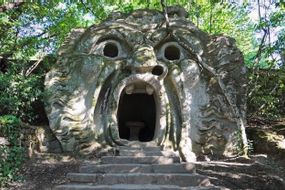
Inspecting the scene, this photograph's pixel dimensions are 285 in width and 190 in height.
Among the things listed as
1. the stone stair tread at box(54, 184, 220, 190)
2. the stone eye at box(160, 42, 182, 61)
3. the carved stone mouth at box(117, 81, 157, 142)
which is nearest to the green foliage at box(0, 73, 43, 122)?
the carved stone mouth at box(117, 81, 157, 142)

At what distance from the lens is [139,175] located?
616 cm

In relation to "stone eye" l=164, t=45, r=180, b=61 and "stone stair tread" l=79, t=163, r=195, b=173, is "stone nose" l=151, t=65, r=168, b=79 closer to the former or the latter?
"stone eye" l=164, t=45, r=180, b=61

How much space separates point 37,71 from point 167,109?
457cm

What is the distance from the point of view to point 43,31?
473 inches

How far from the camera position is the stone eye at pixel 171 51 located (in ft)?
30.5

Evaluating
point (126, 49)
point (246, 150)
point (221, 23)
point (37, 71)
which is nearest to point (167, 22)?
point (126, 49)

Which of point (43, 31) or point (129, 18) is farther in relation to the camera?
point (43, 31)

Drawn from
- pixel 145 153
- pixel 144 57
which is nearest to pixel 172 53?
pixel 144 57

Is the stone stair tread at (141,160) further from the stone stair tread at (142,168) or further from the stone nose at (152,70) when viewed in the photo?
the stone nose at (152,70)

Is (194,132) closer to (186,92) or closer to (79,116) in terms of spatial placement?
(186,92)

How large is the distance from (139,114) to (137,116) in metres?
0.09

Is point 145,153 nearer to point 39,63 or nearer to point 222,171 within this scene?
point 222,171

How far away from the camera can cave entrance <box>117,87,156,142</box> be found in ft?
35.9

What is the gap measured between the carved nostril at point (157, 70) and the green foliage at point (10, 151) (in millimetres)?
3367
